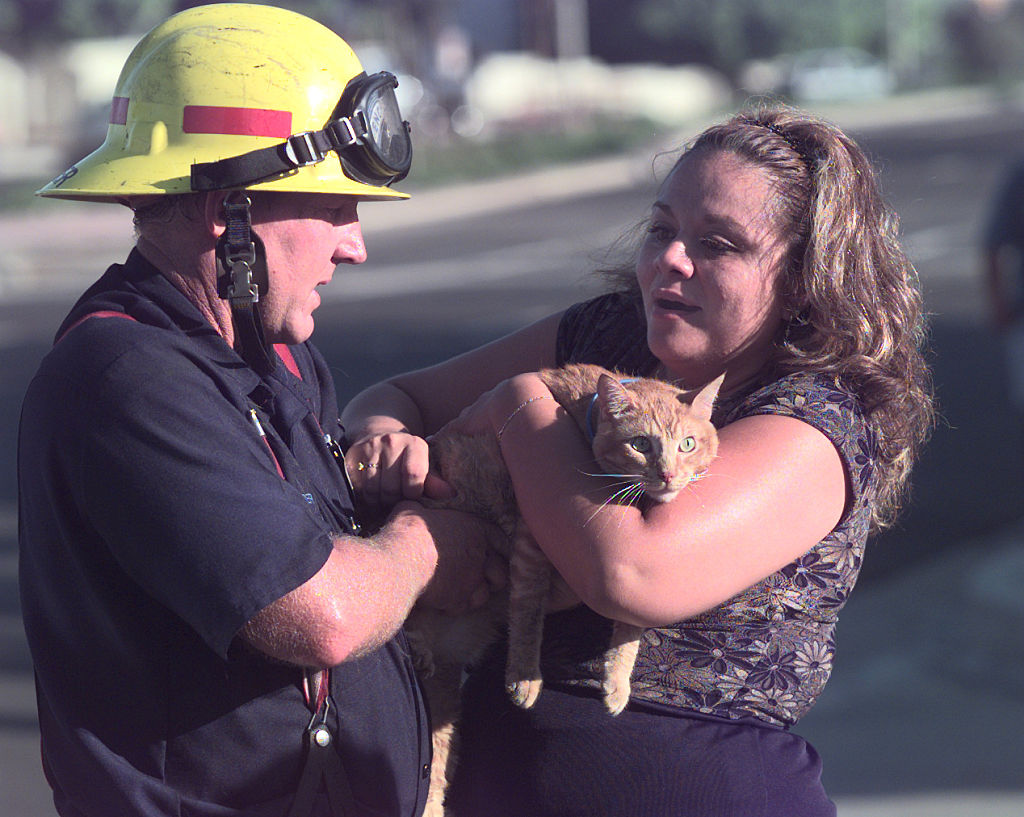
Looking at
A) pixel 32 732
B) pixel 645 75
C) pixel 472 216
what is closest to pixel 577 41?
pixel 645 75

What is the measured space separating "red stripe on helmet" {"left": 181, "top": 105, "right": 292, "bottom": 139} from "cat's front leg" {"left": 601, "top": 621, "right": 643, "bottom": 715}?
109 centimetres

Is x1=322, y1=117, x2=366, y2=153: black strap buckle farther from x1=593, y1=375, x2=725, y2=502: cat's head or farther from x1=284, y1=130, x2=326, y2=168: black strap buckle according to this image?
x1=593, y1=375, x2=725, y2=502: cat's head

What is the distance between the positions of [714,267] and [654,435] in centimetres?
35

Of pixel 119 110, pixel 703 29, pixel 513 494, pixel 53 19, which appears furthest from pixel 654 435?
pixel 703 29

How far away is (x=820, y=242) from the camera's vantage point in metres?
2.37

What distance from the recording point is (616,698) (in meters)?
2.30

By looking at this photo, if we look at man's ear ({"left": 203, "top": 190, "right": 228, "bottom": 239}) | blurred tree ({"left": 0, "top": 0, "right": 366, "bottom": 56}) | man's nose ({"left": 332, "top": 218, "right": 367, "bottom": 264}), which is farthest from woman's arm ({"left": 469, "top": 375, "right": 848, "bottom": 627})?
blurred tree ({"left": 0, "top": 0, "right": 366, "bottom": 56})

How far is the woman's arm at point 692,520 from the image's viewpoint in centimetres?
211

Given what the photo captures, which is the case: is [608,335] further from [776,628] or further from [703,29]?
[703,29]

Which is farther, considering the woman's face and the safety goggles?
the woman's face

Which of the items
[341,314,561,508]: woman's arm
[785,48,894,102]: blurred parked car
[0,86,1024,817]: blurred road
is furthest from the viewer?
[785,48,894,102]: blurred parked car

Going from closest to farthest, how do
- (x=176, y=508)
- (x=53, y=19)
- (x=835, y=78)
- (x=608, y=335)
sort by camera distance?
(x=176, y=508) < (x=608, y=335) < (x=53, y=19) < (x=835, y=78)

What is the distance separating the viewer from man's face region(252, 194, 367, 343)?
2.12 m

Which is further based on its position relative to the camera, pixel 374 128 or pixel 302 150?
pixel 374 128
